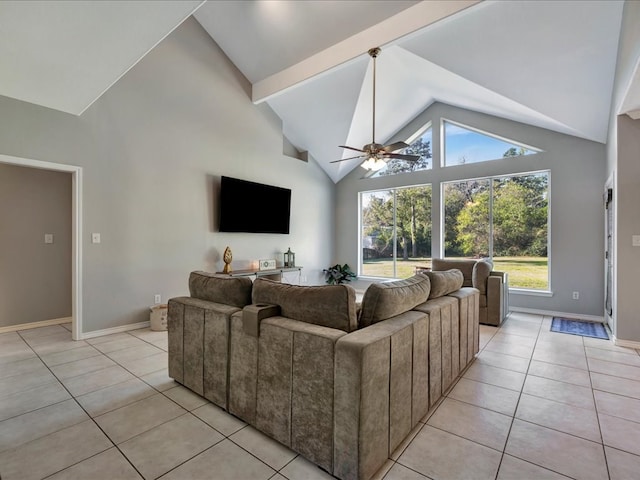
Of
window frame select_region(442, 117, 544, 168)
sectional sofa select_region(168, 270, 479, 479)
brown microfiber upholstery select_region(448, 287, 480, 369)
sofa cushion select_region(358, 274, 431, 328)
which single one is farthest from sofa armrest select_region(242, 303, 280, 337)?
window frame select_region(442, 117, 544, 168)

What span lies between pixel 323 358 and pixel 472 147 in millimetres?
5473

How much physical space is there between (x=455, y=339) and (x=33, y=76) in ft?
14.2

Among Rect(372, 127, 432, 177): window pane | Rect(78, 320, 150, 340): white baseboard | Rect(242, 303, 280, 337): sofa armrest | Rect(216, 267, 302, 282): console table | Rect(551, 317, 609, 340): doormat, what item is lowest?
Rect(551, 317, 609, 340): doormat

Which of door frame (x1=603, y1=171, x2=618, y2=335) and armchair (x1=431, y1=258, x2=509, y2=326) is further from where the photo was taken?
armchair (x1=431, y1=258, x2=509, y2=326)

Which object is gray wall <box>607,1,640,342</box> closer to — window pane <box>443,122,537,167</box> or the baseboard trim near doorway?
window pane <box>443,122,537,167</box>

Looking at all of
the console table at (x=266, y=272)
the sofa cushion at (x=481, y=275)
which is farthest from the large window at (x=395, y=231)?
the console table at (x=266, y=272)

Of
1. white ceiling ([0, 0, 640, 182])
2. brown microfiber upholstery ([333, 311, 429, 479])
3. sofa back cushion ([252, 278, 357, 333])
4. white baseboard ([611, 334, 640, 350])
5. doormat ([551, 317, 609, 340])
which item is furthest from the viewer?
doormat ([551, 317, 609, 340])

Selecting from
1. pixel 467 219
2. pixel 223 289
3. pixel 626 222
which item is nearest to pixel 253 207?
pixel 223 289

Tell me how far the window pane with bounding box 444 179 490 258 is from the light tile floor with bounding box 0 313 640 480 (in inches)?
108

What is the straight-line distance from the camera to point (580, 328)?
4098 millimetres

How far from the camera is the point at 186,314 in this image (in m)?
2.33

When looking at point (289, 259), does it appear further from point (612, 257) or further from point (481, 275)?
point (612, 257)

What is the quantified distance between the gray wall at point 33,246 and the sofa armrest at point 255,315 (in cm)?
401

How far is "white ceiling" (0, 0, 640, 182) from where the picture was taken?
2381mm
